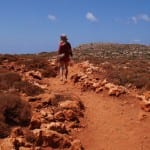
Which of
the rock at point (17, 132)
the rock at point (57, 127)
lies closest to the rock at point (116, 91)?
the rock at point (57, 127)

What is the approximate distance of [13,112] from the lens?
38.9 ft

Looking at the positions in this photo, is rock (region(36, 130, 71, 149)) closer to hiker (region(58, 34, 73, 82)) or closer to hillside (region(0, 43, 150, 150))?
hillside (region(0, 43, 150, 150))

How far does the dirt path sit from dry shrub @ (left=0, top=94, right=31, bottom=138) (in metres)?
1.59

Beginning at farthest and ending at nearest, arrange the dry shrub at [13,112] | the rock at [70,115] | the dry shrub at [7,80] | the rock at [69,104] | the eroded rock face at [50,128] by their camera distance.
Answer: the dry shrub at [7,80] → the rock at [69,104] → the rock at [70,115] → the dry shrub at [13,112] → the eroded rock face at [50,128]

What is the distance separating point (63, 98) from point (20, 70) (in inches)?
372

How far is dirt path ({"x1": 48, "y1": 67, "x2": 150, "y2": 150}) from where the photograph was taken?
10617 mm

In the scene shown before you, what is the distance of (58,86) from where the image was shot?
18234 millimetres

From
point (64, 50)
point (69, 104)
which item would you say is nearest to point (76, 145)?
point (69, 104)

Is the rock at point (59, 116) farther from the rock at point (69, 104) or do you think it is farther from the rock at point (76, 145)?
the rock at point (76, 145)

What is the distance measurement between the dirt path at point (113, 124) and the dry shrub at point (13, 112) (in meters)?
1.59

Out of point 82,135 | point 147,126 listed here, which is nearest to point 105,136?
point 82,135

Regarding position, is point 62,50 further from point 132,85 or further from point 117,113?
point 117,113

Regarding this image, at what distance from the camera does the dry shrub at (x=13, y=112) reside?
11523mm

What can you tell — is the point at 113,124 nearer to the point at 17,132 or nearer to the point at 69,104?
the point at 69,104
